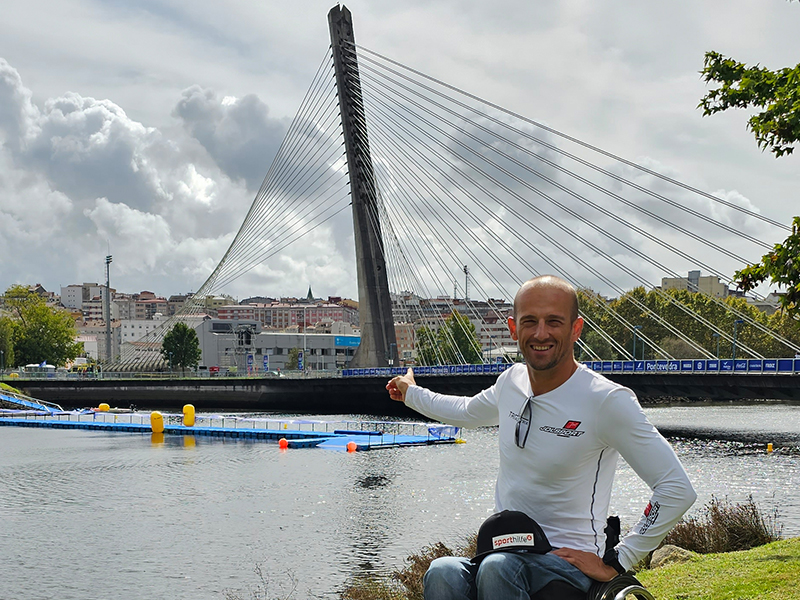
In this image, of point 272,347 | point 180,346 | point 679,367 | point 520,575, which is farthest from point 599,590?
point 272,347

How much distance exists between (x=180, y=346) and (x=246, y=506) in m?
75.1

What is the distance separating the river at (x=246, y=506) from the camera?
17.0m

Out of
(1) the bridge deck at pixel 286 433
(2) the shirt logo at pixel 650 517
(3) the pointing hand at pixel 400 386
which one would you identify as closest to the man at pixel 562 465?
(2) the shirt logo at pixel 650 517

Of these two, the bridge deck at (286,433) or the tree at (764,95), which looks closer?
the tree at (764,95)

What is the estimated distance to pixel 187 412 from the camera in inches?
2047

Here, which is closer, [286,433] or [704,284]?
[286,433]

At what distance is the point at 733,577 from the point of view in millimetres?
9344

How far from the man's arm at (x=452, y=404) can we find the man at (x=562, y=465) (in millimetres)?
375

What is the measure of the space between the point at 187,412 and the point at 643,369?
26.0 metres

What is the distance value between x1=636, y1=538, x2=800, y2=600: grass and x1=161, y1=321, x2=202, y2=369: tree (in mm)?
88116

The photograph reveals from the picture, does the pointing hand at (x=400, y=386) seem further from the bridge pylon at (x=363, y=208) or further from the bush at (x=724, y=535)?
the bridge pylon at (x=363, y=208)

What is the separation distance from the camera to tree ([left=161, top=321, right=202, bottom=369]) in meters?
96.9

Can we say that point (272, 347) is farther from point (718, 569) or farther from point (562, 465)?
point (562, 465)

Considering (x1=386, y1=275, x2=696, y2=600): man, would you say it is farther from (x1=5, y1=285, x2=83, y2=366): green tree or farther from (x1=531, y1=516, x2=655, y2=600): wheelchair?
(x1=5, y1=285, x2=83, y2=366): green tree
